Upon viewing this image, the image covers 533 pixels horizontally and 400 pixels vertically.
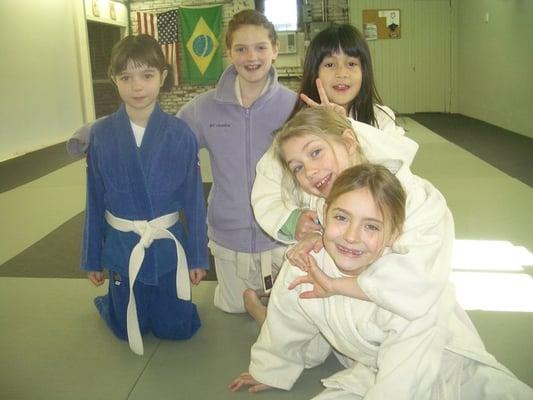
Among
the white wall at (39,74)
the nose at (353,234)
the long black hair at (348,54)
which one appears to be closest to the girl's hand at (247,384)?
the nose at (353,234)

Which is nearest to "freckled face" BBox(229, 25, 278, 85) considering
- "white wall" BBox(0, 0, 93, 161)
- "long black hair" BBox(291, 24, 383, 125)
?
"long black hair" BBox(291, 24, 383, 125)

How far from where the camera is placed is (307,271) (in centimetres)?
157

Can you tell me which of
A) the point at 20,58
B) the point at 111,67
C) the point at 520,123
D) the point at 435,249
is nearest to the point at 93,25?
the point at 20,58

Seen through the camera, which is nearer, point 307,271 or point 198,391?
point 307,271

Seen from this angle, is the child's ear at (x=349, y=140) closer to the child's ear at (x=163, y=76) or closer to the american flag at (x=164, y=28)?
the child's ear at (x=163, y=76)

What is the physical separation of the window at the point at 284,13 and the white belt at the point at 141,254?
975 centimetres

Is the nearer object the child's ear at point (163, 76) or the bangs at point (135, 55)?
the bangs at point (135, 55)

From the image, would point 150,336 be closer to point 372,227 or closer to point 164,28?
point 372,227

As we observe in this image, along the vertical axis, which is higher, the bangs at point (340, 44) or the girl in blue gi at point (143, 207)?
the bangs at point (340, 44)

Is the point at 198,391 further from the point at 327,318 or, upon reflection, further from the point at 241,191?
the point at 241,191

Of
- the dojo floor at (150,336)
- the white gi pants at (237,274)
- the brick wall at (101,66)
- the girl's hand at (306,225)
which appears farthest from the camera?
the brick wall at (101,66)

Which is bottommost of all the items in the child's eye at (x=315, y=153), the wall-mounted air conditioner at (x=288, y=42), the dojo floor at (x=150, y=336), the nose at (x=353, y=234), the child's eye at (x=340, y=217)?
the dojo floor at (x=150, y=336)

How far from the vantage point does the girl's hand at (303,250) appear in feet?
5.23

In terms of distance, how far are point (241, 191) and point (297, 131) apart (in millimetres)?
996
